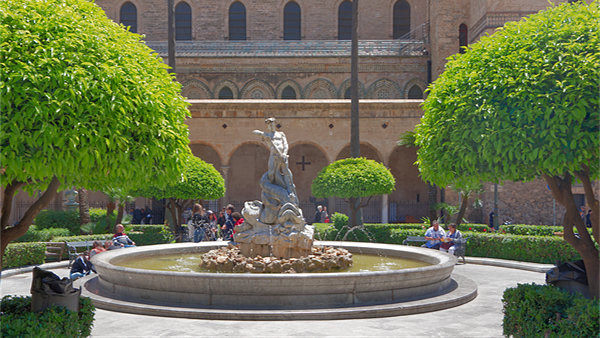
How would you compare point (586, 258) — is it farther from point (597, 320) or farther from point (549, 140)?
point (549, 140)

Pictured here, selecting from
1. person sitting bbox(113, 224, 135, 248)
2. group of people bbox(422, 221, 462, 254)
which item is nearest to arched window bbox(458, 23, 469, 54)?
group of people bbox(422, 221, 462, 254)

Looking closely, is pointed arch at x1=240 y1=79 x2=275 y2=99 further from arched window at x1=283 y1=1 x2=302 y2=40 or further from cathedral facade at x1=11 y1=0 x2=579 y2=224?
arched window at x1=283 y1=1 x2=302 y2=40

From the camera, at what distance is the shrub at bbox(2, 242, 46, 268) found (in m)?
12.7

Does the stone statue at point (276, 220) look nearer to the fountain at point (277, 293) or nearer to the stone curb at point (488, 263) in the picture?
the fountain at point (277, 293)

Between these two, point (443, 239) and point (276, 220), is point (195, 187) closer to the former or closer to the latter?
point (276, 220)

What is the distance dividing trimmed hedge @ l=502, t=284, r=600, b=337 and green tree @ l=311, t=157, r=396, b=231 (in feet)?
36.0

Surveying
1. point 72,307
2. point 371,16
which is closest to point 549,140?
point 72,307

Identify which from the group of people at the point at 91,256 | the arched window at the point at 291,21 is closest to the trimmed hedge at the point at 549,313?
the group of people at the point at 91,256

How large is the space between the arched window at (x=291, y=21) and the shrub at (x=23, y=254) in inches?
883

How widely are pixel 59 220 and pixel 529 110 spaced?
54.1 feet

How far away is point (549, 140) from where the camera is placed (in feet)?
18.6

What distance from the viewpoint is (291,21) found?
33219mm

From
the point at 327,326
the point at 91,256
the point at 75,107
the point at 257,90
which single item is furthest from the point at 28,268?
the point at 257,90

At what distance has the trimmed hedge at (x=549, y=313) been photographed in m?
5.38
